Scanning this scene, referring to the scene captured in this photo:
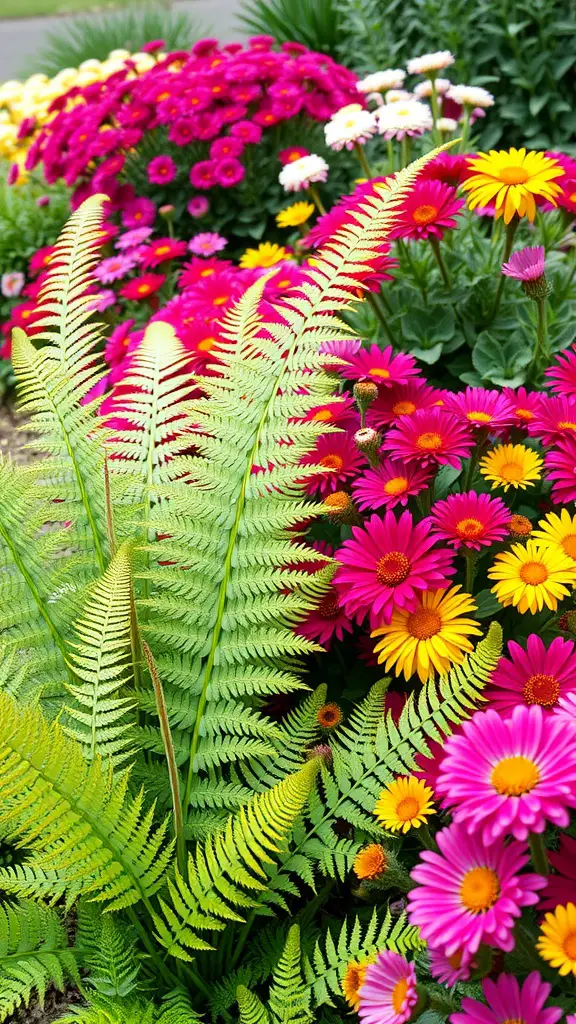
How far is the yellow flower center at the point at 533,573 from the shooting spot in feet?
4.03

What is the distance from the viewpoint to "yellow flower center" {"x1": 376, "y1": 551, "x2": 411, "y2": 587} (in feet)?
4.12

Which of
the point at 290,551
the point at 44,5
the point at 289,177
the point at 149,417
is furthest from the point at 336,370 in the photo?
the point at 44,5

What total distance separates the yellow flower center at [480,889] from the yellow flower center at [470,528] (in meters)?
0.51

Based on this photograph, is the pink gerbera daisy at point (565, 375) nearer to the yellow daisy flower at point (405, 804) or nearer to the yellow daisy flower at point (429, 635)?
the yellow daisy flower at point (429, 635)

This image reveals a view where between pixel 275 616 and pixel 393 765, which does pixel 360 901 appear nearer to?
pixel 393 765

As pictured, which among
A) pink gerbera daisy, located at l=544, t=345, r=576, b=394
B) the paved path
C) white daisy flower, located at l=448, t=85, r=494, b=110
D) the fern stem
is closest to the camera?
the fern stem

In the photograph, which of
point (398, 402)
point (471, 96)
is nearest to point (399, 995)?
point (398, 402)

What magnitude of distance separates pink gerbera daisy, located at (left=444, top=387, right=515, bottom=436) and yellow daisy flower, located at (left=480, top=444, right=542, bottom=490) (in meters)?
0.04

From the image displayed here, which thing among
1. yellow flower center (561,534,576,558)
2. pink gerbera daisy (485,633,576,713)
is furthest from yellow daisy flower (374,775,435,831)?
yellow flower center (561,534,576,558)

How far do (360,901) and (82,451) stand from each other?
82cm

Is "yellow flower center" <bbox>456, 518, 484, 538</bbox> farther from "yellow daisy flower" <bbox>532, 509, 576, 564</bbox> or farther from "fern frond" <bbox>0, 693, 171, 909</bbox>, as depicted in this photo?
"fern frond" <bbox>0, 693, 171, 909</bbox>

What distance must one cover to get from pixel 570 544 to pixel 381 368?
1.47 feet

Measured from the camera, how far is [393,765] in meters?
1.21

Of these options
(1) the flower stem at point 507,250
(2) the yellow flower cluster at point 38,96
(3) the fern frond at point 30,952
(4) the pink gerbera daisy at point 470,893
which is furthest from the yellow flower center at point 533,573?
(2) the yellow flower cluster at point 38,96
